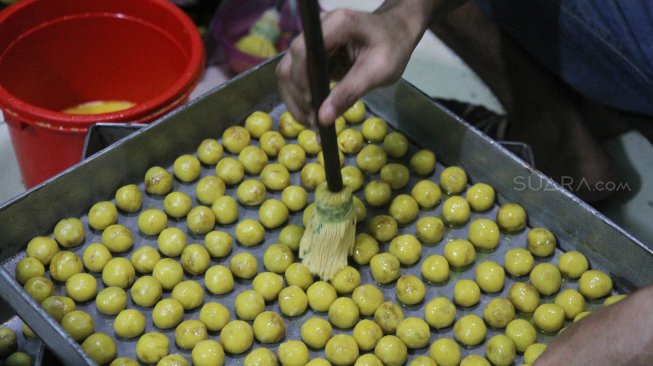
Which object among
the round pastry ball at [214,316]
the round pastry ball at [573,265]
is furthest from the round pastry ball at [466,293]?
the round pastry ball at [214,316]

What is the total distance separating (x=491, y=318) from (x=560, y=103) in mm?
995

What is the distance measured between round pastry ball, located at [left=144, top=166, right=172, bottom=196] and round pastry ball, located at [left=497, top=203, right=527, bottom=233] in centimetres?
87

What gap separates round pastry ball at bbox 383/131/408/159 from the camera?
2.17 m

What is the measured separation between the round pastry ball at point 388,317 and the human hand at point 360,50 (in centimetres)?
46

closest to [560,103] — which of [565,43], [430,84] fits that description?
[565,43]

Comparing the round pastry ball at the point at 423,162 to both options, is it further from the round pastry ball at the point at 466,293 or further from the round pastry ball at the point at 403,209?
the round pastry ball at the point at 466,293

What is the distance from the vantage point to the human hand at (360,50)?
5.58 feet

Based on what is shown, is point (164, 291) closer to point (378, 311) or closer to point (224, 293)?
point (224, 293)

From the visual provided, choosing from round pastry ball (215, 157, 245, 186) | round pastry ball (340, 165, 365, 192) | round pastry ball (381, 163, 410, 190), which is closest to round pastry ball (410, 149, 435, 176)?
round pastry ball (381, 163, 410, 190)

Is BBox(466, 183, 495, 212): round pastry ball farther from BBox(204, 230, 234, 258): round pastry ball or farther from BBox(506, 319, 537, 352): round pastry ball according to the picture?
BBox(204, 230, 234, 258): round pastry ball

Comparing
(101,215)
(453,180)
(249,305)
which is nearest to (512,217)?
(453,180)

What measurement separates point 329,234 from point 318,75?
445 mm

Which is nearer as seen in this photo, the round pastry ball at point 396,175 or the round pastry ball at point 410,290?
the round pastry ball at point 410,290

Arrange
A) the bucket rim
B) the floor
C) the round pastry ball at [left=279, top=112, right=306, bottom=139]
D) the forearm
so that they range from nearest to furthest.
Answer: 1. the forearm
2. the bucket rim
3. the round pastry ball at [left=279, top=112, right=306, bottom=139]
4. the floor
